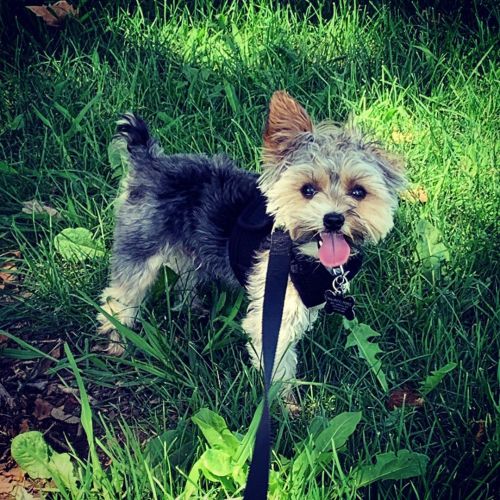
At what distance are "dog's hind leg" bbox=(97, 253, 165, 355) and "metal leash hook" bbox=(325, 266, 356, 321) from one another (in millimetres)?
975

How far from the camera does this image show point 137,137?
332cm

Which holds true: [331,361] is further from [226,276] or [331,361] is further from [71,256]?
Result: [71,256]

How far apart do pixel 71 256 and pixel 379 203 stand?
178cm

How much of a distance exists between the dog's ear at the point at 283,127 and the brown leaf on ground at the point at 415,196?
4.15 ft

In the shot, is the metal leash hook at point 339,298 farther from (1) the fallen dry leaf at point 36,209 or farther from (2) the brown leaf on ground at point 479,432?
(1) the fallen dry leaf at point 36,209

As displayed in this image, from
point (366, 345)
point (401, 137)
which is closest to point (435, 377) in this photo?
point (366, 345)

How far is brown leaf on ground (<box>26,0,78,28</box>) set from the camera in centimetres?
515

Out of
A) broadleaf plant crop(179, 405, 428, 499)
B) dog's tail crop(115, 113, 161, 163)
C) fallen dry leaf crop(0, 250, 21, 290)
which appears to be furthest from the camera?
fallen dry leaf crop(0, 250, 21, 290)

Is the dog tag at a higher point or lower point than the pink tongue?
lower

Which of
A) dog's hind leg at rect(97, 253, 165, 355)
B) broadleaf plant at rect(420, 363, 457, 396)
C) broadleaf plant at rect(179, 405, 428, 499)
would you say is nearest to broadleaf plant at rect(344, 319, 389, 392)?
broadleaf plant at rect(420, 363, 457, 396)

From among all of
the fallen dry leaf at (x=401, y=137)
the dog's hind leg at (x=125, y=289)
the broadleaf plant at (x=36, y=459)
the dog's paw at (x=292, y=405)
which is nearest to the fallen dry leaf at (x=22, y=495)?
the broadleaf plant at (x=36, y=459)

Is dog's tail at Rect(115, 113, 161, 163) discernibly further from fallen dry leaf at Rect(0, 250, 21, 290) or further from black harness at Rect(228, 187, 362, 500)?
fallen dry leaf at Rect(0, 250, 21, 290)

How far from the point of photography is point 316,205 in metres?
2.74

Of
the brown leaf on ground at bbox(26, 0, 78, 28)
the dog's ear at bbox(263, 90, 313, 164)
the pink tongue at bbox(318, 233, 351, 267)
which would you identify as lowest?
the pink tongue at bbox(318, 233, 351, 267)
